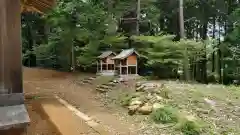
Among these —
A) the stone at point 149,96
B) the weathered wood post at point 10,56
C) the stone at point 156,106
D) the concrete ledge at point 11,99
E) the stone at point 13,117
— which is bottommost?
the stone at point 156,106

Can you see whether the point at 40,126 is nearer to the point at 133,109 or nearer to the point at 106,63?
the point at 133,109

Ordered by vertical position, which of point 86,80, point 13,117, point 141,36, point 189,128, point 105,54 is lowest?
point 189,128

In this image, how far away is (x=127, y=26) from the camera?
18.2m

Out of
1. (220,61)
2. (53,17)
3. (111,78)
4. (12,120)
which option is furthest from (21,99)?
(220,61)

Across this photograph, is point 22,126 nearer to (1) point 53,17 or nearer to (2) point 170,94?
(2) point 170,94

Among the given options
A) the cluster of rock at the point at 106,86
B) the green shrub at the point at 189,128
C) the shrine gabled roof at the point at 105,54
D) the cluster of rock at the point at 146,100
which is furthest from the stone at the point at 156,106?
the shrine gabled roof at the point at 105,54

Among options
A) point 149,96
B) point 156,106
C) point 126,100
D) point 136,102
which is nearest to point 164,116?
point 156,106

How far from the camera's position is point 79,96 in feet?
35.9

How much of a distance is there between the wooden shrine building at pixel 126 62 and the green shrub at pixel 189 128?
762 cm

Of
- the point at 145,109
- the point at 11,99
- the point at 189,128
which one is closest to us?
the point at 11,99

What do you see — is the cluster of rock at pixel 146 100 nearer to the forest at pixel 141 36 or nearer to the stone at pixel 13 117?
the forest at pixel 141 36

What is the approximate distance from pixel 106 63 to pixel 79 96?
169 inches

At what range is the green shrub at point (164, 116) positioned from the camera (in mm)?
7328

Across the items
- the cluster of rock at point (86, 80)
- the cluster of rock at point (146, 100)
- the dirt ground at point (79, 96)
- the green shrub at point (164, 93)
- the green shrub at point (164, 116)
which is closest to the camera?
the dirt ground at point (79, 96)
